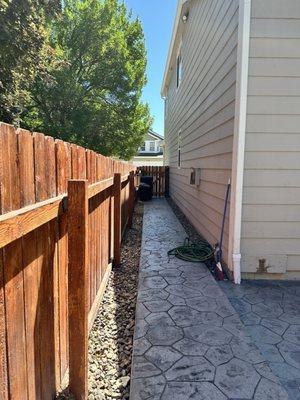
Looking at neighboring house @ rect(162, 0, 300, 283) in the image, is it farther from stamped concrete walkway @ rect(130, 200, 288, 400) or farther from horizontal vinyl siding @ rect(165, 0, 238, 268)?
stamped concrete walkway @ rect(130, 200, 288, 400)

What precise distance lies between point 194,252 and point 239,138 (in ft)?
6.23

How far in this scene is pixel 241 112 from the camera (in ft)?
11.4

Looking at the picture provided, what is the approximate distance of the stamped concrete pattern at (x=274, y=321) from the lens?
2.09 meters

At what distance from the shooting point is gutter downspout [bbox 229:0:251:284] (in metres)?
3.41

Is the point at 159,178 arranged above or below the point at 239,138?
below

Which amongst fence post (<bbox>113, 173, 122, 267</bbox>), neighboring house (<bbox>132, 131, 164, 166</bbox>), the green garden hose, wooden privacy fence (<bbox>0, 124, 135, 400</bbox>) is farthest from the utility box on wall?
neighboring house (<bbox>132, 131, 164, 166</bbox>)

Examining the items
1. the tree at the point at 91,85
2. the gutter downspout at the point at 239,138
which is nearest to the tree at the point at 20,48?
the tree at the point at 91,85

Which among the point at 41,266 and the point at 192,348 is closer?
the point at 41,266

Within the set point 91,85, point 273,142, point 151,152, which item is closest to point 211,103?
point 273,142

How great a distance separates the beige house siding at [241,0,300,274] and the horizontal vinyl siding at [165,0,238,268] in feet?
1.04

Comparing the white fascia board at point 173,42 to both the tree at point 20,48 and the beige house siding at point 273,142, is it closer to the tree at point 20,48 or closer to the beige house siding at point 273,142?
the tree at point 20,48

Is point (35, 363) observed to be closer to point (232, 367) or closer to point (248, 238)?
point (232, 367)

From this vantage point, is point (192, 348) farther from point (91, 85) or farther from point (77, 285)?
point (91, 85)

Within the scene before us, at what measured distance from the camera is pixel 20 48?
8.66 meters
